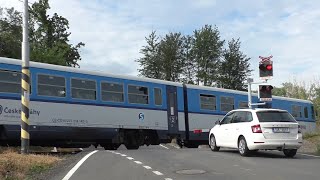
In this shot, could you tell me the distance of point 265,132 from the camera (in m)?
15.7

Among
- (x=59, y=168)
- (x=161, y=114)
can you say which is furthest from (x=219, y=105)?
(x=59, y=168)

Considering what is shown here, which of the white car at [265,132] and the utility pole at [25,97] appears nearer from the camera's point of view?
the white car at [265,132]

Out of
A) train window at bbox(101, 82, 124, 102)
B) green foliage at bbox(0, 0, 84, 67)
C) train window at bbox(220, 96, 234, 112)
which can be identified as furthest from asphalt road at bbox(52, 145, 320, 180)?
green foliage at bbox(0, 0, 84, 67)

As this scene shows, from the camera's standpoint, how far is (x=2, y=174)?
1126 cm

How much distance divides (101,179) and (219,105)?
689 inches

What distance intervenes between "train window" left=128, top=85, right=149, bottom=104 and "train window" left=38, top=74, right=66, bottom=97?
12.5 ft

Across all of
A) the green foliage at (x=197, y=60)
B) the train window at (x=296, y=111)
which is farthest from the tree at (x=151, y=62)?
the train window at (x=296, y=111)

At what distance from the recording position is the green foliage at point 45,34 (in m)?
42.8

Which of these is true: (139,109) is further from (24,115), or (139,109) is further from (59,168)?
(59,168)

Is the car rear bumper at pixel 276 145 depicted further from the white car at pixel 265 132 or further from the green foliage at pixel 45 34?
the green foliage at pixel 45 34

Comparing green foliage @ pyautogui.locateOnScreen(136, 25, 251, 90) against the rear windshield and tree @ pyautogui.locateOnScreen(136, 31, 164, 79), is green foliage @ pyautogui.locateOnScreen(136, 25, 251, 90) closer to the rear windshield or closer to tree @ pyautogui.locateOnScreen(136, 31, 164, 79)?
tree @ pyautogui.locateOnScreen(136, 31, 164, 79)

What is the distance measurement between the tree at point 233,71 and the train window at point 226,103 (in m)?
36.8

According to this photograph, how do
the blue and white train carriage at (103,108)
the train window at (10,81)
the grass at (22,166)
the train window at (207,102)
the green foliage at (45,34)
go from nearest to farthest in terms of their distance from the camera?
the grass at (22,166), the train window at (10,81), the blue and white train carriage at (103,108), the train window at (207,102), the green foliage at (45,34)

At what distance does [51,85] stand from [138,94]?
16.3ft
